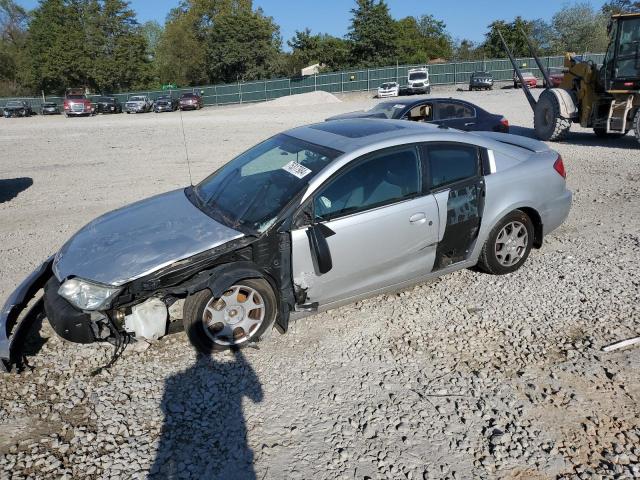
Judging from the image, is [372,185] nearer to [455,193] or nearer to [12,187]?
[455,193]

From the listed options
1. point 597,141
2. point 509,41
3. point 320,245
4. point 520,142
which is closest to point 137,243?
point 320,245

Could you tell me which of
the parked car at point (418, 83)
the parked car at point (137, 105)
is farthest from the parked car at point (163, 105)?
the parked car at point (418, 83)

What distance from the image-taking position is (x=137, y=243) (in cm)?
400

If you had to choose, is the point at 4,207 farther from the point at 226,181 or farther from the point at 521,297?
the point at 521,297

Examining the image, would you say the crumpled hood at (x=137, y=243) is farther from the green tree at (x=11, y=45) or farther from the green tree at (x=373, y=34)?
the green tree at (x=11, y=45)

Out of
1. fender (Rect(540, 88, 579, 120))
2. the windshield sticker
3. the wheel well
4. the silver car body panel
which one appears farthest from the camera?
fender (Rect(540, 88, 579, 120))

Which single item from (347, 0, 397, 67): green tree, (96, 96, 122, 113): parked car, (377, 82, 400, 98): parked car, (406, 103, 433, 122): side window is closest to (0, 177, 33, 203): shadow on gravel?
(406, 103, 433, 122): side window

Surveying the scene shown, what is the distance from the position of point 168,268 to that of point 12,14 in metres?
86.0

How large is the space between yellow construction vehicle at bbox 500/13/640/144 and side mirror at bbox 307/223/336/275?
34.4ft

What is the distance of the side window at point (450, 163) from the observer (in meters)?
4.60

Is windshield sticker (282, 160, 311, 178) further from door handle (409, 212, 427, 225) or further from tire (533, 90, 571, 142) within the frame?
tire (533, 90, 571, 142)

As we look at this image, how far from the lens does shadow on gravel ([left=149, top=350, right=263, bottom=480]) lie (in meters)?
3.00

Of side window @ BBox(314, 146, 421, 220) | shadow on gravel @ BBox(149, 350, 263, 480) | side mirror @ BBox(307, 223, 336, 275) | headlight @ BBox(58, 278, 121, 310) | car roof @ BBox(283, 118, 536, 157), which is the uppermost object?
car roof @ BBox(283, 118, 536, 157)

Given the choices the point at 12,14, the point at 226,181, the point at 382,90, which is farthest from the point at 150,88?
the point at 226,181
